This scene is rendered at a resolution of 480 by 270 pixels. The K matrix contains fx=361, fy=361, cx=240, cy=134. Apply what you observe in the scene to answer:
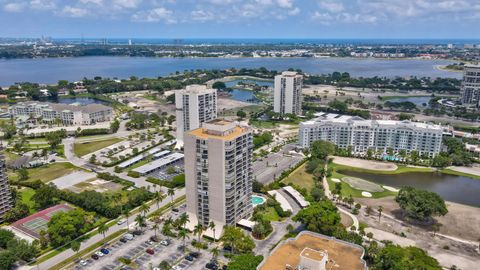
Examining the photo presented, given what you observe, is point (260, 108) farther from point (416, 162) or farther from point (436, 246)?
point (436, 246)

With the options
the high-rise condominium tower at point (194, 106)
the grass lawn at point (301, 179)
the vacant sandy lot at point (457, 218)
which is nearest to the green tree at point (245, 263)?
the vacant sandy lot at point (457, 218)

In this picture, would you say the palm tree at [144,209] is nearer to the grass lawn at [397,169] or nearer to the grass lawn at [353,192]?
the grass lawn at [353,192]

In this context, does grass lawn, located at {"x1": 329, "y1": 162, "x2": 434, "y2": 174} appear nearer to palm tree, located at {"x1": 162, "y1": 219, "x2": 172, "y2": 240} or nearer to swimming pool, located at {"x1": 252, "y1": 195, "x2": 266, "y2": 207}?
swimming pool, located at {"x1": 252, "y1": 195, "x2": 266, "y2": 207}

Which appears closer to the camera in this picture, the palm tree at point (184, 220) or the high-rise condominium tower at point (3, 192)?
the palm tree at point (184, 220)

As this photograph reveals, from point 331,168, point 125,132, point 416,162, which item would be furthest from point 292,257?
point 125,132

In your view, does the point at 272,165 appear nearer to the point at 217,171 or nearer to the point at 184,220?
the point at 217,171

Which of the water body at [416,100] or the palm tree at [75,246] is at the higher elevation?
the water body at [416,100]

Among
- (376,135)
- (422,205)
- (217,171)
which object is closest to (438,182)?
(376,135)
